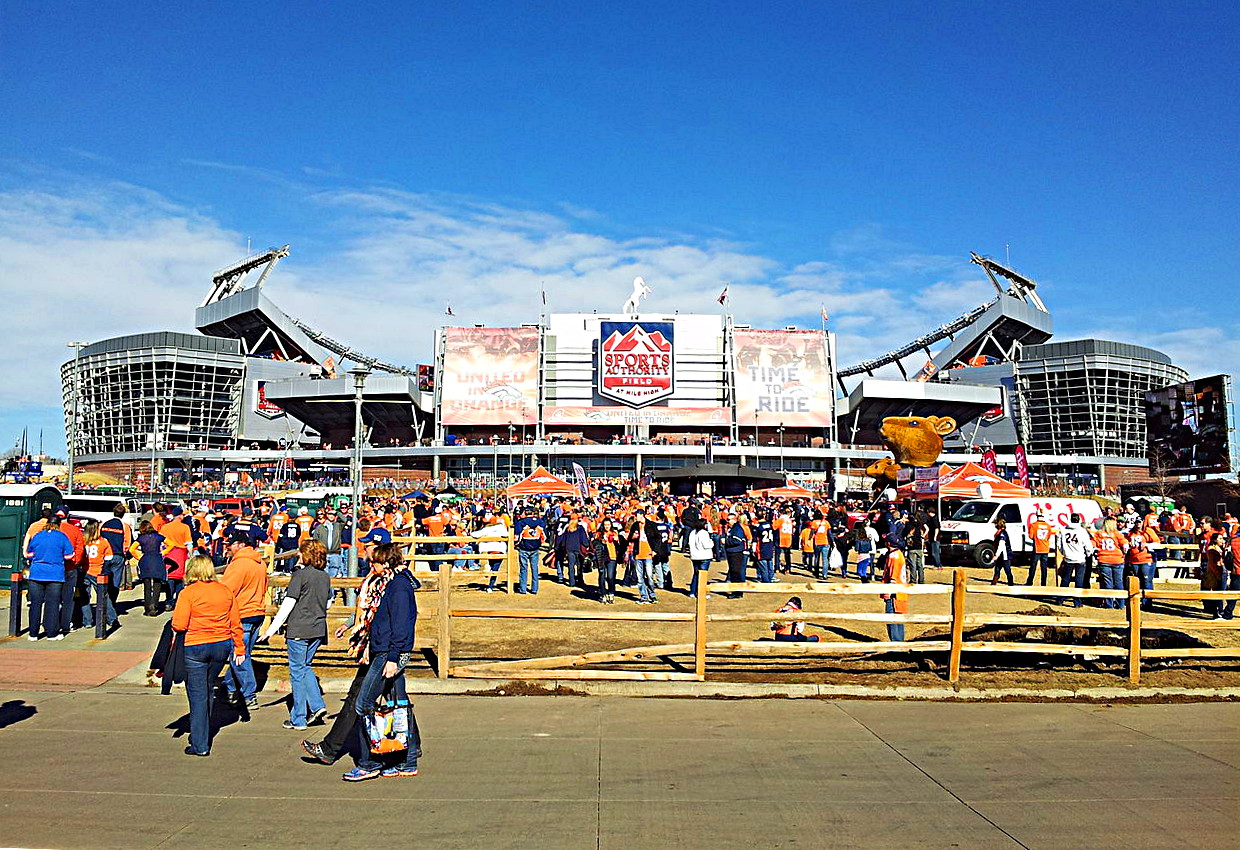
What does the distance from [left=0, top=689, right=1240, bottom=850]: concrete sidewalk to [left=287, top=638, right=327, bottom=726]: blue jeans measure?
8.2 inches

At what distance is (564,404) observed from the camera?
304 ft

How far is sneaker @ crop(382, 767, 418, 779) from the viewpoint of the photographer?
21.4ft

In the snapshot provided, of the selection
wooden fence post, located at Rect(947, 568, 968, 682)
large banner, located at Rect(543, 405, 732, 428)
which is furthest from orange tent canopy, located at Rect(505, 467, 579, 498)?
large banner, located at Rect(543, 405, 732, 428)

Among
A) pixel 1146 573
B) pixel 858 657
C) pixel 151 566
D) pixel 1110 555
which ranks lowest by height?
pixel 858 657

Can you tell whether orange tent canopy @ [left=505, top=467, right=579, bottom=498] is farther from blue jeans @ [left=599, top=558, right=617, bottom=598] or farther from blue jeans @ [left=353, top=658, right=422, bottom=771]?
blue jeans @ [left=353, top=658, right=422, bottom=771]

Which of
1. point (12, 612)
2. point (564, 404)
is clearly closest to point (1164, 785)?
point (12, 612)

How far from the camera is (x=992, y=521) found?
77.5ft

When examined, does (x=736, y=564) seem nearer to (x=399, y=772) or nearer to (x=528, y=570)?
(x=528, y=570)

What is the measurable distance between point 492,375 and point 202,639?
8656 cm

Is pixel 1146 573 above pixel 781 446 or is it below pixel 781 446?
below

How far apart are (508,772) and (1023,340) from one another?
12174cm

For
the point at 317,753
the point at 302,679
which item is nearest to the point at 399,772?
the point at 317,753

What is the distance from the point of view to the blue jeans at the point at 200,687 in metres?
→ 6.95

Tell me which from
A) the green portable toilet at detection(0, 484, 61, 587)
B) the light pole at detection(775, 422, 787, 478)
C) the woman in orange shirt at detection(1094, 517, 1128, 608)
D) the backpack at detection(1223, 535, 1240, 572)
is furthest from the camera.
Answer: the light pole at detection(775, 422, 787, 478)
